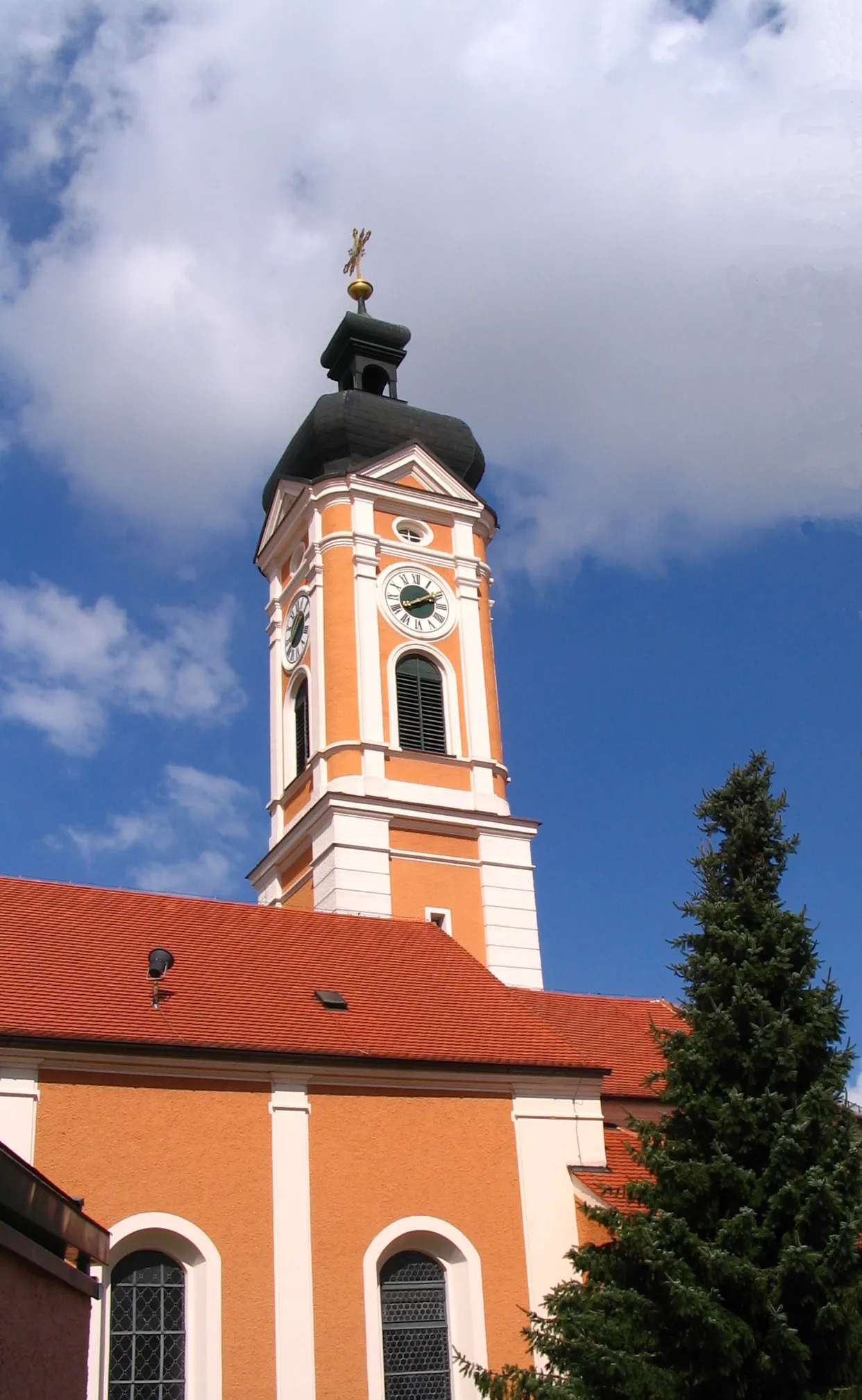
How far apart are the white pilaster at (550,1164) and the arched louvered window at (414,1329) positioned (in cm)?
108

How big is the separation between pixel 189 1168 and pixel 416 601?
15104 mm

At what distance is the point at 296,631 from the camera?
94.8 ft

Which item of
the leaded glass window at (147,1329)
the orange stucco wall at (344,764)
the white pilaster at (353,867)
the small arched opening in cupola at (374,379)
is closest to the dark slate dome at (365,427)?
the small arched opening in cupola at (374,379)

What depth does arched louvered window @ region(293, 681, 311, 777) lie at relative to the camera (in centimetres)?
2778

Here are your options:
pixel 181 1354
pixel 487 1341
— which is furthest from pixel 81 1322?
pixel 487 1341

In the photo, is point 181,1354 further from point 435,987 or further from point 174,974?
point 435,987

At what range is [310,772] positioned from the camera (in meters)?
26.4

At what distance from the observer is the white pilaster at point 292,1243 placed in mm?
14320

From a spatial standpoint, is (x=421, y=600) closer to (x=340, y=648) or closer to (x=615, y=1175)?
(x=340, y=648)

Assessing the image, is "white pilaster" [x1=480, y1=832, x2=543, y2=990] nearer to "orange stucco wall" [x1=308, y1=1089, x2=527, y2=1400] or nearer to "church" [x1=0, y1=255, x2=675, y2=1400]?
"church" [x1=0, y1=255, x2=675, y2=1400]

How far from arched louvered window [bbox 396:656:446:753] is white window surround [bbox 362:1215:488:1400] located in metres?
11.9

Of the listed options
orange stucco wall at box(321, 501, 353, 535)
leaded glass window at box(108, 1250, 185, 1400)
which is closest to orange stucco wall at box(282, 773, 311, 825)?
orange stucco wall at box(321, 501, 353, 535)

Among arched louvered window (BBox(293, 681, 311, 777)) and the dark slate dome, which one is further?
the dark slate dome

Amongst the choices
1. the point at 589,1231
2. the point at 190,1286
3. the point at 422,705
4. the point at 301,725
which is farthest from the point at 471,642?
the point at 190,1286
